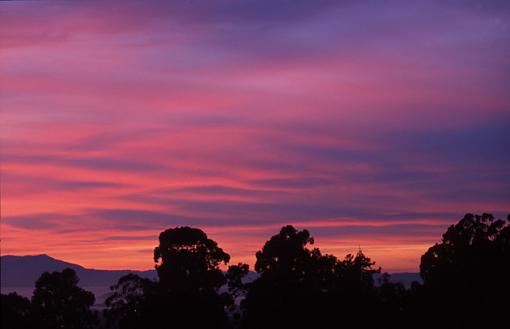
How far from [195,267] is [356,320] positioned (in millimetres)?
21503

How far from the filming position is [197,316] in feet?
253

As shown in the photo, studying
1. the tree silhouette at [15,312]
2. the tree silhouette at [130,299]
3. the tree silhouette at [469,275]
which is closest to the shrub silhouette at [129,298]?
the tree silhouette at [130,299]

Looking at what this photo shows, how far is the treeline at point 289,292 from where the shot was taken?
69.8 meters

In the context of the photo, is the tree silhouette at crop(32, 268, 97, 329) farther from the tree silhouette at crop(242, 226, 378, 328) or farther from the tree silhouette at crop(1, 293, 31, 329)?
the tree silhouette at crop(242, 226, 378, 328)

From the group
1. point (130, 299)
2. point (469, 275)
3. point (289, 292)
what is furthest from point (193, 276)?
point (469, 275)

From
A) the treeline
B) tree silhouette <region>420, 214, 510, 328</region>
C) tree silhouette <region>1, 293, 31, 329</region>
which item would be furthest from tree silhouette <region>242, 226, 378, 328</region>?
tree silhouette <region>1, 293, 31, 329</region>

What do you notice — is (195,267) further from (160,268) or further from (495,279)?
(495,279)

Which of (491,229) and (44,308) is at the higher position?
(491,229)

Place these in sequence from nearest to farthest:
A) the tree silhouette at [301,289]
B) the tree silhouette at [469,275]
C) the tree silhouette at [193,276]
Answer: the tree silhouette at [469,275] → the tree silhouette at [301,289] → the tree silhouette at [193,276]

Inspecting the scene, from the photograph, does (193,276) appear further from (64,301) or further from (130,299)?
(64,301)

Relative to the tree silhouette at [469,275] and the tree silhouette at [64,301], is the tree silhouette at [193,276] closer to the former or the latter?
the tree silhouette at [64,301]

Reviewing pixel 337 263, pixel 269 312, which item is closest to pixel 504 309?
pixel 269 312

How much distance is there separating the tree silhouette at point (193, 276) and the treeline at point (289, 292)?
0.10 m

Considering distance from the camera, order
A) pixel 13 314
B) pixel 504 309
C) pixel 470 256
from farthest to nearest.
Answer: pixel 470 256 → pixel 13 314 → pixel 504 309
